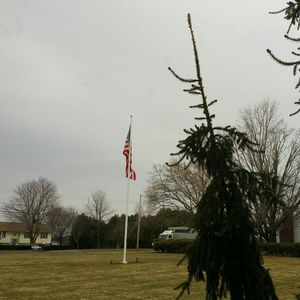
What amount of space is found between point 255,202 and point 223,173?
0.60m

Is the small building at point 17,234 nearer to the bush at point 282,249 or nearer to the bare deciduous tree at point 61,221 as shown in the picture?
the bare deciduous tree at point 61,221

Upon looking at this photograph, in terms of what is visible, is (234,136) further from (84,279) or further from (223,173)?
(84,279)

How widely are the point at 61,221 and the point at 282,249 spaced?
63.9 m

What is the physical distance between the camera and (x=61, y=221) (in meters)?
92.4

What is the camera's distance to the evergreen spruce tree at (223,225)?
5.54 m

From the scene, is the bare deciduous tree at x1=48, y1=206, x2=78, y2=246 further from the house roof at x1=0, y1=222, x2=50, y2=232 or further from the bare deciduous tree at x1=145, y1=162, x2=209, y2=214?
the bare deciduous tree at x1=145, y1=162, x2=209, y2=214

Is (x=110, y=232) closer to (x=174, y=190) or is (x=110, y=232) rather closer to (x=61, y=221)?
(x=61, y=221)

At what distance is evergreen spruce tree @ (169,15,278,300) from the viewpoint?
18.2ft

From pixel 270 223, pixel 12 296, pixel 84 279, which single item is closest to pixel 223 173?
pixel 12 296

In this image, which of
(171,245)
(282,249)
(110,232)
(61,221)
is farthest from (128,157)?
(61,221)

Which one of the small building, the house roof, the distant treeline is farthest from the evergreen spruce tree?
the house roof

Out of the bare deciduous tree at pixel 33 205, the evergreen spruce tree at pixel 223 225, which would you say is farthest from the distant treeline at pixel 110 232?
the evergreen spruce tree at pixel 223 225

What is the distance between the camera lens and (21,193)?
8169cm

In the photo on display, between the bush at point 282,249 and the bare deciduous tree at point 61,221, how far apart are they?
60491 mm
